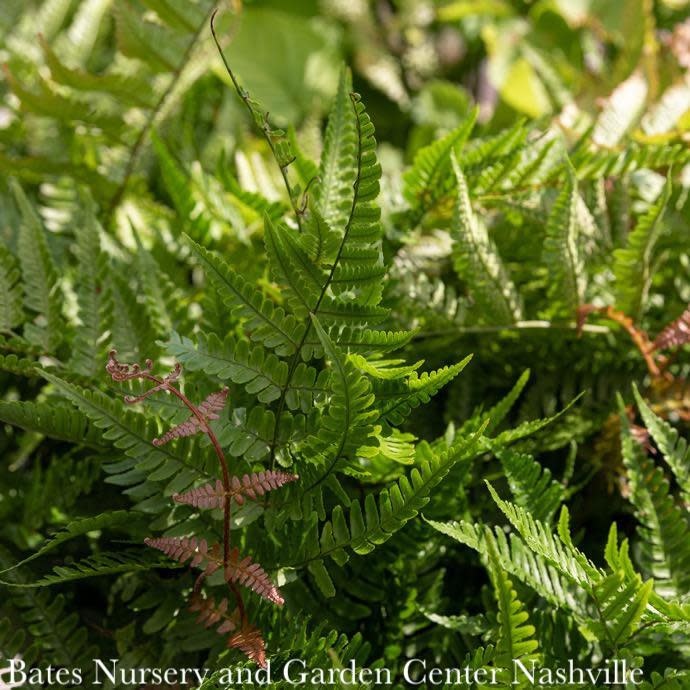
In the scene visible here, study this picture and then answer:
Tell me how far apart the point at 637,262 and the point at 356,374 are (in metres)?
0.30

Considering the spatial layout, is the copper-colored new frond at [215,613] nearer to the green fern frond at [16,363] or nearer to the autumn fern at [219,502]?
the autumn fern at [219,502]

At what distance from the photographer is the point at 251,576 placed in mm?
452

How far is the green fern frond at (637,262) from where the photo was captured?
23.2 inches

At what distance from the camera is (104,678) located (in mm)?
523

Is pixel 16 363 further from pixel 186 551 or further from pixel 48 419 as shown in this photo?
pixel 186 551

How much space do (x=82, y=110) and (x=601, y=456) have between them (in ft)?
1.76

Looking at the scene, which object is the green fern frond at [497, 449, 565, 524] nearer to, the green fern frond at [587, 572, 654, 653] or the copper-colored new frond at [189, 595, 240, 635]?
the green fern frond at [587, 572, 654, 653]

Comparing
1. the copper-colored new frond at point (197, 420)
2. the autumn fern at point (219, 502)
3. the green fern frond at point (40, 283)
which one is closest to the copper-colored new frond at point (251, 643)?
the autumn fern at point (219, 502)

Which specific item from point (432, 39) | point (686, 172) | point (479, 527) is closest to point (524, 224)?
point (686, 172)

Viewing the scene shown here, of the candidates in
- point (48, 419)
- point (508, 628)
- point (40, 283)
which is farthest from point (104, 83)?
point (508, 628)

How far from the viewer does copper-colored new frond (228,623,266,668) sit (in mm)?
445

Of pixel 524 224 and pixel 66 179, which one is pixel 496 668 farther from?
pixel 66 179

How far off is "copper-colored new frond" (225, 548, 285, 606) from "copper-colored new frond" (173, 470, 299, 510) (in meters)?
0.03

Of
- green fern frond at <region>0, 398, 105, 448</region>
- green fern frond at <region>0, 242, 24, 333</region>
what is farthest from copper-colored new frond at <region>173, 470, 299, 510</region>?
green fern frond at <region>0, 242, 24, 333</region>
